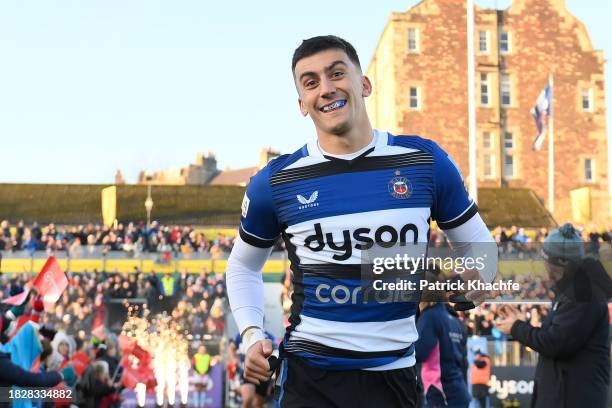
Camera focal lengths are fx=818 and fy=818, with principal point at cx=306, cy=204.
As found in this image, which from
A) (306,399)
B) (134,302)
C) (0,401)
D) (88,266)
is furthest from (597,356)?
(88,266)

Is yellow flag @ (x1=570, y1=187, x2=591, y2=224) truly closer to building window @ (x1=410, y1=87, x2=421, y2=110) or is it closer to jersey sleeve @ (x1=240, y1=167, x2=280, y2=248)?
building window @ (x1=410, y1=87, x2=421, y2=110)

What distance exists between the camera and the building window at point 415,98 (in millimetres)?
57688

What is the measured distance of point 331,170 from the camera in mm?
3770

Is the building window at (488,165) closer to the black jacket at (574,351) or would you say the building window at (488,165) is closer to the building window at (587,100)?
the building window at (587,100)

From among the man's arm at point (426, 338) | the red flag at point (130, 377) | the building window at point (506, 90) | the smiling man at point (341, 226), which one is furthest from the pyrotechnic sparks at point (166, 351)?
the building window at point (506, 90)

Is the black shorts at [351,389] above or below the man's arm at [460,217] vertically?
below

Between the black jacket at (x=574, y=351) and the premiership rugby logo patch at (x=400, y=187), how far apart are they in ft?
8.32

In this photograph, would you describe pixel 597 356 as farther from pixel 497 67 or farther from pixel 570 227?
pixel 497 67

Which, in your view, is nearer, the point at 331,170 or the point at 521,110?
the point at 331,170

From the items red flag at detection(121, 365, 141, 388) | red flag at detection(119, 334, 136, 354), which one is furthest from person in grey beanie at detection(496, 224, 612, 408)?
red flag at detection(119, 334, 136, 354)

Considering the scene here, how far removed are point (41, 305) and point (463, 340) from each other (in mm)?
5064

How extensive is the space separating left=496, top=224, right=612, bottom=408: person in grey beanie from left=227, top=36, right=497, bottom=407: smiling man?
2123 millimetres

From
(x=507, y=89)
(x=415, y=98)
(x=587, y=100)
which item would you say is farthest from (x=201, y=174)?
(x=587, y=100)

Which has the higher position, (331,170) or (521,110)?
(521,110)
